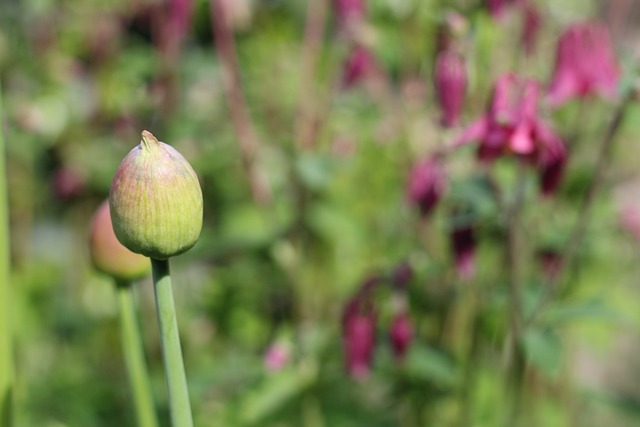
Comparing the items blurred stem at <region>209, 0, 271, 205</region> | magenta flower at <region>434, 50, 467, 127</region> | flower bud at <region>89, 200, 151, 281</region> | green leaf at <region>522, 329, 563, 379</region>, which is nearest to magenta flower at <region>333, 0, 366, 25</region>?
→ blurred stem at <region>209, 0, 271, 205</region>

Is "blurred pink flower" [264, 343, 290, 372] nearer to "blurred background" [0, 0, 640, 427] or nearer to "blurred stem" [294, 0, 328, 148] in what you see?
"blurred background" [0, 0, 640, 427]

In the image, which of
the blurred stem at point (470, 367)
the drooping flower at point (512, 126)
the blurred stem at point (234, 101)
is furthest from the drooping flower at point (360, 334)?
the blurred stem at point (234, 101)

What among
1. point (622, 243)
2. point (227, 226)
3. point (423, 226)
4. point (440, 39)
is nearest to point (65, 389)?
point (227, 226)

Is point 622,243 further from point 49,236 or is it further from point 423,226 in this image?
point 49,236

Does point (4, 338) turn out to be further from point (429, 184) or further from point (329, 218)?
point (329, 218)

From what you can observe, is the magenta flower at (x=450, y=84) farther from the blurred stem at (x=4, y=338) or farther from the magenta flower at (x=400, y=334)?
the blurred stem at (x=4, y=338)

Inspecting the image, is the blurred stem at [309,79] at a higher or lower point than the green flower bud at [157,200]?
higher
